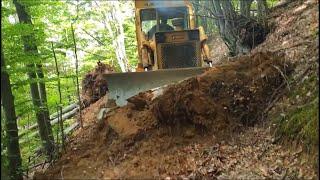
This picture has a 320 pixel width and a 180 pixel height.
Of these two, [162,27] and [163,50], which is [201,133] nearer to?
[163,50]

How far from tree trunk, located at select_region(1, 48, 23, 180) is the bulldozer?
2.70 meters

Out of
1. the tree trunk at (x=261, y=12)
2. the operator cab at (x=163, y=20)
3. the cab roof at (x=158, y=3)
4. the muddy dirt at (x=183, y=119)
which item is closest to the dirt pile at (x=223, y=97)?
the muddy dirt at (x=183, y=119)

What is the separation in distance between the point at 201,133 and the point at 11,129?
343cm

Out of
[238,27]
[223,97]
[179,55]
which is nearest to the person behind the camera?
[223,97]

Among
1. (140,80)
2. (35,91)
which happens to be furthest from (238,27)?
(35,91)

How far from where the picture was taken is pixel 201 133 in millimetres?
7758

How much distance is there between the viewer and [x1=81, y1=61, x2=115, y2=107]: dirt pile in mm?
16750

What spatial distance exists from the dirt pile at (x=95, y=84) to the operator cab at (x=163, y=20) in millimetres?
4358

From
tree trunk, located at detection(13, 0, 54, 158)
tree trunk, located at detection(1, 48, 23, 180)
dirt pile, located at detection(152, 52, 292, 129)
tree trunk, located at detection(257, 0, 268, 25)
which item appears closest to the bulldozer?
dirt pile, located at detection(152, 52, 292, 129)

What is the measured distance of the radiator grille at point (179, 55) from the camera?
455 inches

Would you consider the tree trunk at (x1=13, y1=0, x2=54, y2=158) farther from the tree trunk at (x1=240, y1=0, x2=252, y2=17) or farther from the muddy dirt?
the tree trunk at (x1=240, y1=0, x2=252, y2=17)

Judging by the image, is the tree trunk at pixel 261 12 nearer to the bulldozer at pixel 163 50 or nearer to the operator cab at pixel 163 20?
the bulldozer at pixel 163 50

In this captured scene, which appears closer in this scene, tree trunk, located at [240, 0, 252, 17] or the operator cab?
the operator cab

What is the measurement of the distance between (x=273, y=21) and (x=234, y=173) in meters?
8.34
